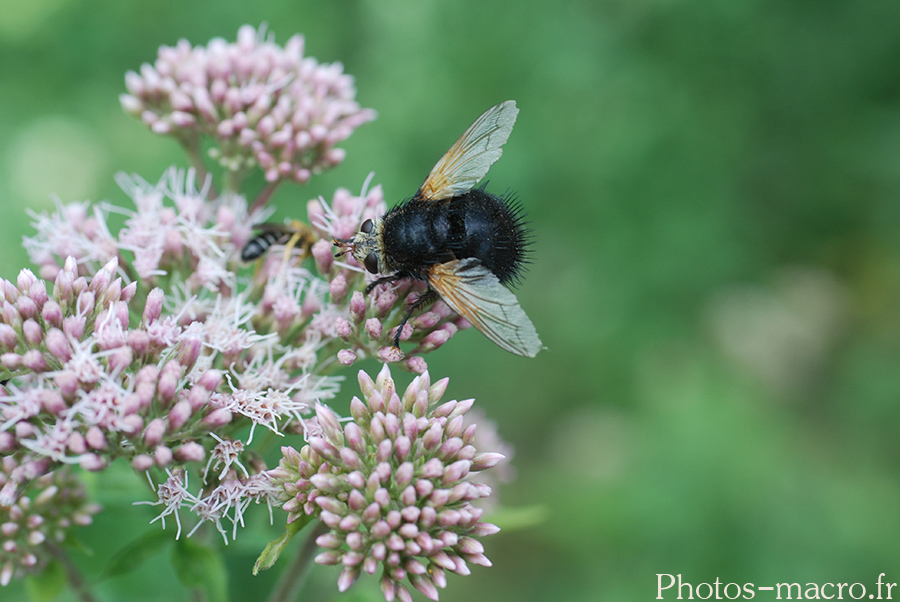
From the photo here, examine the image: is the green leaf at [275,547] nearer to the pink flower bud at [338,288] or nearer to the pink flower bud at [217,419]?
the pink flower bud at [217,419]

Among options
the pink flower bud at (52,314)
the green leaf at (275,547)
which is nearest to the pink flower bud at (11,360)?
the pink flower bud at (52,314)

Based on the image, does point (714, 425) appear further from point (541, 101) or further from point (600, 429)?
point (541, 101)

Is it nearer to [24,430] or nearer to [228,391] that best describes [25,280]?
[24,430]

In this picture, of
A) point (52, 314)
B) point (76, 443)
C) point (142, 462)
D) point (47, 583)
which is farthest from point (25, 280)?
→ point (47, 583)

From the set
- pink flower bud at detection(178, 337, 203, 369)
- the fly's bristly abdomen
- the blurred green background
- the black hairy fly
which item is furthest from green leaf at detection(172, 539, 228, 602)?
the blurred green background

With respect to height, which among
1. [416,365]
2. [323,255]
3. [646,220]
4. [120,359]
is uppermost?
[646,220]

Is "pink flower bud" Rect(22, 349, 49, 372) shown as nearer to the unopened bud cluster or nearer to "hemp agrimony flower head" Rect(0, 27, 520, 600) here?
"hemp agrimony flower head" Rect(0, 27, 520, 600)
